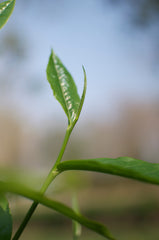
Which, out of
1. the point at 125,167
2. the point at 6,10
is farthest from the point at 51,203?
the point at 6,10

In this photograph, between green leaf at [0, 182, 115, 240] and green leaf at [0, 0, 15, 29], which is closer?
green leaf at [0, 182, 115, 240]

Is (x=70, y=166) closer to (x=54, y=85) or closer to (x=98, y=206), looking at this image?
(x=54, y=85)

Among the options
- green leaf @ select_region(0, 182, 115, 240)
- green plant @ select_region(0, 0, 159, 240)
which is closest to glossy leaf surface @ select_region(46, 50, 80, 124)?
green plant @ select_region(0, 0, 159, 240)

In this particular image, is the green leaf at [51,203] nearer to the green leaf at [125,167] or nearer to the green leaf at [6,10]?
the green leaf at [125,167]

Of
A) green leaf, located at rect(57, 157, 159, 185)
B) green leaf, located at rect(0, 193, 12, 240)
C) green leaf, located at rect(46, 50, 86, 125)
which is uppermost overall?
green leaf, located at rect(46, 50, 86, 125)

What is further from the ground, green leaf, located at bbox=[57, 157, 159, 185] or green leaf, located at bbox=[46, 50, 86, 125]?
green leaf, located at bbox=[46, 50, 86, 125]

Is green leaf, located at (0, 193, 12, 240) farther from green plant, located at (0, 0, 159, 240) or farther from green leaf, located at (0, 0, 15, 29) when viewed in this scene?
green leaf, located at (0, 0, 15, 29)

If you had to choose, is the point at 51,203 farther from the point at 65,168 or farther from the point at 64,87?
the point at 64,87

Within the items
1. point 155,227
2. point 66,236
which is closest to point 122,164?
point 66,236
